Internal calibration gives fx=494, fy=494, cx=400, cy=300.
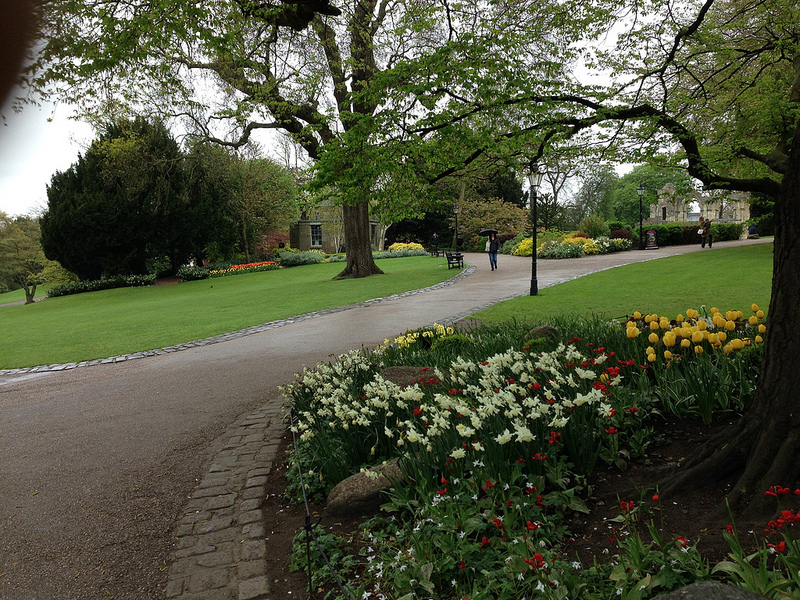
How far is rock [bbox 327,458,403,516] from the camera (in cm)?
320

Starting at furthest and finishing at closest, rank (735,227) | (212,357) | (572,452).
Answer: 1. (735,227)
2. (212,357)
3. (572,452)

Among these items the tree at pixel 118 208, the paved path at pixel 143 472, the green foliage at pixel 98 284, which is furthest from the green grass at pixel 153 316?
the tree at pixel 118 208

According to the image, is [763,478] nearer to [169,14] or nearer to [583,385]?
[583,385]

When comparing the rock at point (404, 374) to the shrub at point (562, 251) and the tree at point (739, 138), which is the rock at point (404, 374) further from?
the shrub at point (562, 251)

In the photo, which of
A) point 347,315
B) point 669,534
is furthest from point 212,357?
point 669,534

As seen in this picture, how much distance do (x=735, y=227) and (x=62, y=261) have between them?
4152 centimetres

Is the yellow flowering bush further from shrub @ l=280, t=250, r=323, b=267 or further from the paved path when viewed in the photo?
shrub @ l=280, t=250, r=323, b=267

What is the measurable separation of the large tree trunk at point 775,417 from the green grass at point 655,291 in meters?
4.75

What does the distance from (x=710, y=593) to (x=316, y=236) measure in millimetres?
46946

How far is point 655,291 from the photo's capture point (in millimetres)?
12273

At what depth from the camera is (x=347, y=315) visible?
499 inches

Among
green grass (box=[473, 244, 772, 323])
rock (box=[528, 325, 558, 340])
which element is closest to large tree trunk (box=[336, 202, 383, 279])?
green grass (box=[473, 244, 772, 323])

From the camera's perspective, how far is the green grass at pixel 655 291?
32.1 feet

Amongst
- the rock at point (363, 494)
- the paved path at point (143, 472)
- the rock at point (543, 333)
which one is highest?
the rock at point (543, 333)
